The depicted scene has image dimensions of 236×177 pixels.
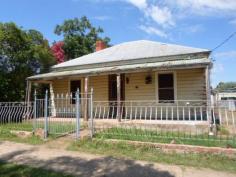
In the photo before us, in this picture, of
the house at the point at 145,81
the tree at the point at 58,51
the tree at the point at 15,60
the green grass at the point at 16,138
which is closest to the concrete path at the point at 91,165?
the green grass at the point at 16,138

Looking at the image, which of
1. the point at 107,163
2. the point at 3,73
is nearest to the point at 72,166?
the point at 107,163

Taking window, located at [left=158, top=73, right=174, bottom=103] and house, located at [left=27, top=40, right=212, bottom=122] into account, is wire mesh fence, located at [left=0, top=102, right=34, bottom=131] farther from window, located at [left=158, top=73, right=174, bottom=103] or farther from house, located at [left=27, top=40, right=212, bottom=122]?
window, located at [left=158, top=73, right=174, bottom=103]

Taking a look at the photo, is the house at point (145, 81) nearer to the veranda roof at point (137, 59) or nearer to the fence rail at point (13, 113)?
the veranda roof at point (137, 59)

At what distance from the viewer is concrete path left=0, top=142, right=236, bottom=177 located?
209 inches

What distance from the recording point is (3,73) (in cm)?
1502

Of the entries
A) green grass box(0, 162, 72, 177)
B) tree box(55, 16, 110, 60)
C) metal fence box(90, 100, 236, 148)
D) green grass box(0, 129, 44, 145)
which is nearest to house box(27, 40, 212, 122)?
metal fence box(90, 100, 236, 148)

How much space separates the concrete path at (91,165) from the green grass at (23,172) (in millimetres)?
262

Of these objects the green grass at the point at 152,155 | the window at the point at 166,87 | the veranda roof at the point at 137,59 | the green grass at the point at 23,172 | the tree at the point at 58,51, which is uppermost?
the tree at the point at 58,51

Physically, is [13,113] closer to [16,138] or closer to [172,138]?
[16,138]

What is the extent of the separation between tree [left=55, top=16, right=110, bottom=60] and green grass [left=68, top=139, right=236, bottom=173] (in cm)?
2722

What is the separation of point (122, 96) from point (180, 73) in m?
3.45

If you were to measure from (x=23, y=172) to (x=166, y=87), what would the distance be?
28.9 ft

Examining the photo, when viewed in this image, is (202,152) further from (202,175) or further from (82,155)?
(82,155)

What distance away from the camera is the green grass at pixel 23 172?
5.26m
